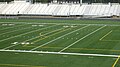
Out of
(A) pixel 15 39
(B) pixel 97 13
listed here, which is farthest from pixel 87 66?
(B) pixel 97 13

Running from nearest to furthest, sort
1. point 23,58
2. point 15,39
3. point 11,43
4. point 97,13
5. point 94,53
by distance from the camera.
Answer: point 23,58, point 94,53, point 11,43, point 15,39, point 97,13

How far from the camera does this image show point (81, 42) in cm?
2377

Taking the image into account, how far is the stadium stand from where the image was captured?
6019cm

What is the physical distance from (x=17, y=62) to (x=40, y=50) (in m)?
3.96

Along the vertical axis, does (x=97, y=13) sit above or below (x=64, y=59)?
below

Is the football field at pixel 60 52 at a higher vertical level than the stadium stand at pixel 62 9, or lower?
higher

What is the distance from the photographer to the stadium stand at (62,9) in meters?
60.2

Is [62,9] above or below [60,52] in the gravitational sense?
below

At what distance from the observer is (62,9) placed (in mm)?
63406

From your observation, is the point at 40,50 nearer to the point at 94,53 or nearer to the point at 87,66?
the point at 94,53

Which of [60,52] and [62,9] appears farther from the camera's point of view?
[62,9]

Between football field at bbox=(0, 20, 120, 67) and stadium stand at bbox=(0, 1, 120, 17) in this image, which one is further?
stadium stand at bbox=(0, 1, 120, 17)

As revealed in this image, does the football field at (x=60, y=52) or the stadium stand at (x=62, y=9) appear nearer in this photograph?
the football field at (x=60, y=52)

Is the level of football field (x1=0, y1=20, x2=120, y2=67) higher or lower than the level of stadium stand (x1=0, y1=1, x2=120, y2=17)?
higher
